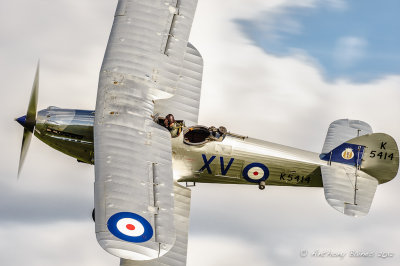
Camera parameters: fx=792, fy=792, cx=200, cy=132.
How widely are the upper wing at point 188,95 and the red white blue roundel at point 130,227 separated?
3.75 m

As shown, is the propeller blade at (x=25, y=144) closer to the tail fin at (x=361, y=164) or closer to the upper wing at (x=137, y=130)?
the upper wing at (x=137, y=130)

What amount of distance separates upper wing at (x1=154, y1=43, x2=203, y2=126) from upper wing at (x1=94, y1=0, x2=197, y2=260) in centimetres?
79

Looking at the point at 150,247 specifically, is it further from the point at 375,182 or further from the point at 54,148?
the point at 375,182

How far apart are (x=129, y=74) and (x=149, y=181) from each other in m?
3.00

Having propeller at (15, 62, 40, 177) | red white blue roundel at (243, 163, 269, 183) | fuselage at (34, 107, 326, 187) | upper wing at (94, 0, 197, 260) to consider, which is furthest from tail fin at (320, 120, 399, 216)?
propeller at (15, 62, 40, 177)

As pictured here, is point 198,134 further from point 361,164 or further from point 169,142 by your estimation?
point 361,164

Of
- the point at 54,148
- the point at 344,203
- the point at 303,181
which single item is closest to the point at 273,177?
the point at 303,181

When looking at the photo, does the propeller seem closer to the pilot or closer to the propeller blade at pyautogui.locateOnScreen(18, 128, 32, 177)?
the propeller blade at pyautogui.locateOnScreen(18, 128, 32, 177)

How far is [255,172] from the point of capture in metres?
18.7

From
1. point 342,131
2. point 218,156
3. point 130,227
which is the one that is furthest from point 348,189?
point 130,227

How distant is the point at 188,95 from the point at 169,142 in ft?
7.93

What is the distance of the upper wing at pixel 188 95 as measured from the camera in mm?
19125

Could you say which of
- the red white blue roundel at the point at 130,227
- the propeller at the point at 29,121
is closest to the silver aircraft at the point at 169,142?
the propeller at the point at 29,121

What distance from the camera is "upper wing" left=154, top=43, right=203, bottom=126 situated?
19125 mm
